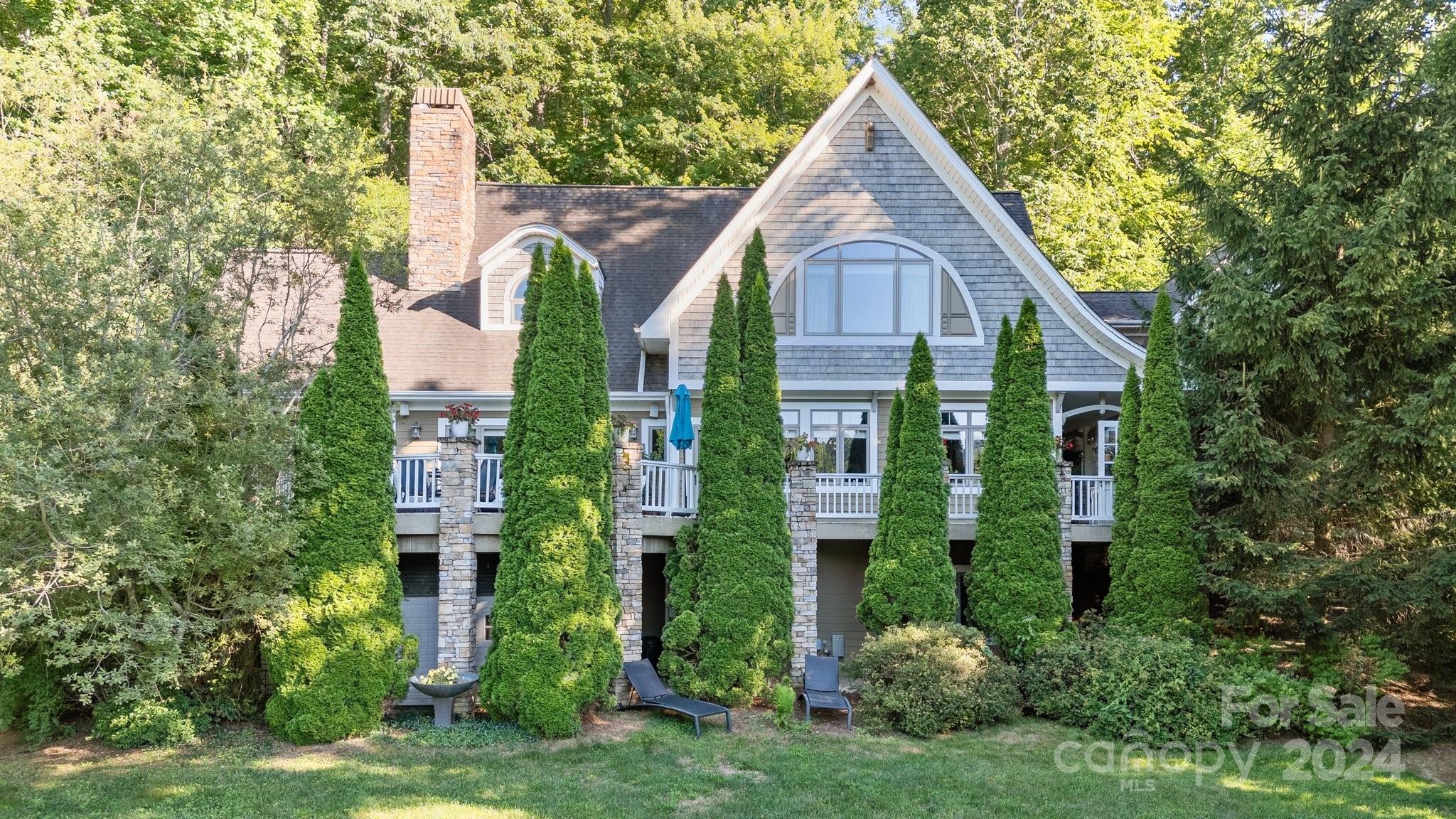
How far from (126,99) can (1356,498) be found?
23711mm

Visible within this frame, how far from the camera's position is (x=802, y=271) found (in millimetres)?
16609

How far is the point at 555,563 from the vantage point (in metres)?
11.8

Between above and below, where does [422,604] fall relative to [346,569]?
below

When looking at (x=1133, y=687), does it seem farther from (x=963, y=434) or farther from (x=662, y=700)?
(x=963, y=434)

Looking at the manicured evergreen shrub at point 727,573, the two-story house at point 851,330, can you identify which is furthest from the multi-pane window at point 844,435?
the manicured evergreen shrub at point 727,573

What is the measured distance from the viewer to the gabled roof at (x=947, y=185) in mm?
16250

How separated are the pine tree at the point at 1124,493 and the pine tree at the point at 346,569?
9.33m

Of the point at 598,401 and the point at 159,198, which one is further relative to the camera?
the point at 598,401

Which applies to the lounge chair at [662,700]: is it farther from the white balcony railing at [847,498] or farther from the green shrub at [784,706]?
the white balcony railing at [847,498]

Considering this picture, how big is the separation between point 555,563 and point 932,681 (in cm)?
476

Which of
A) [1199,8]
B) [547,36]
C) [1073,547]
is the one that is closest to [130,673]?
[1073,547]

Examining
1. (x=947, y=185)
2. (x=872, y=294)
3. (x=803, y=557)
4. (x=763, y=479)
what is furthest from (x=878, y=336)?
(x=803, y=557)

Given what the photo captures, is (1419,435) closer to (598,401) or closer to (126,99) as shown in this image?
(598,401)

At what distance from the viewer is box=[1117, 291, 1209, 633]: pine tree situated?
1323 cm
